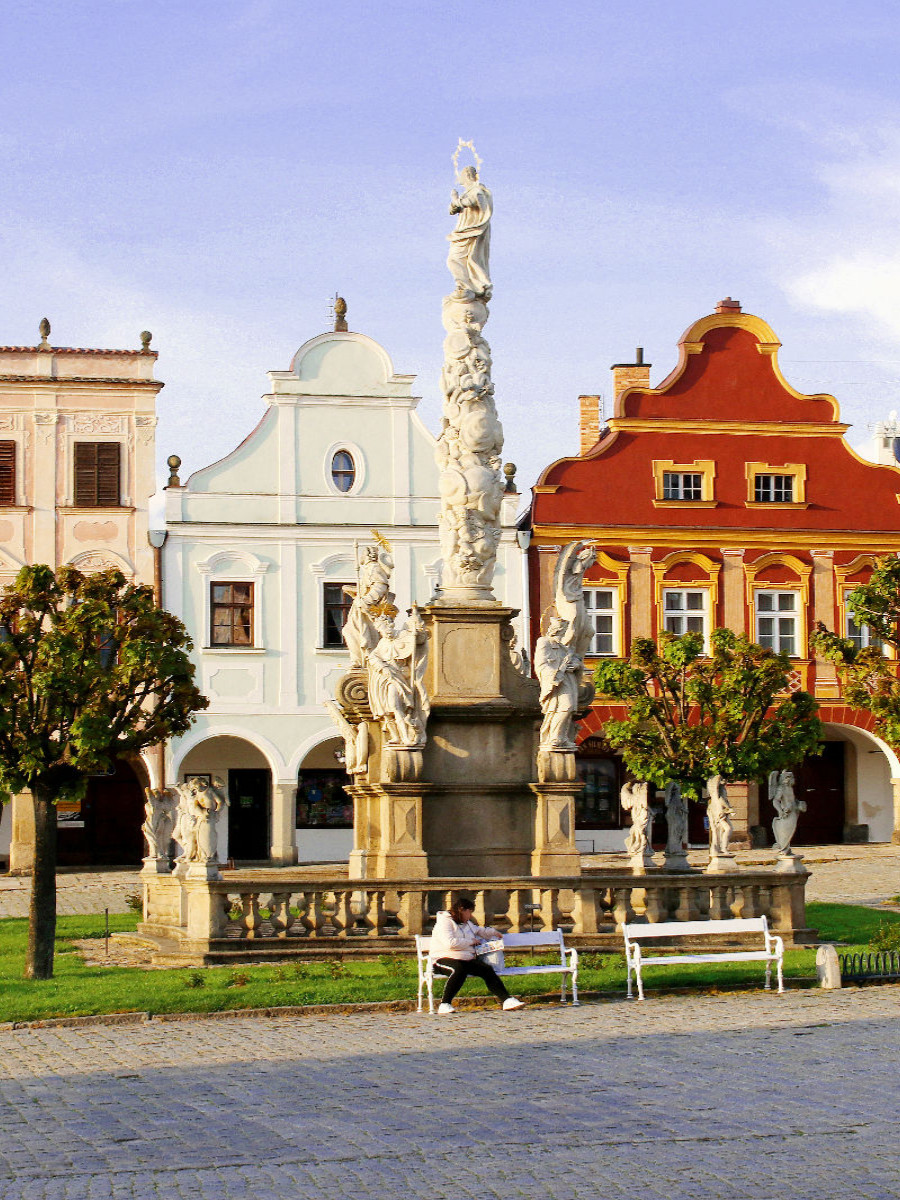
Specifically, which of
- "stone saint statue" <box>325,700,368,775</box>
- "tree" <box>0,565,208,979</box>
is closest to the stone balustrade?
"tree" <box>0,565,208,979</box>

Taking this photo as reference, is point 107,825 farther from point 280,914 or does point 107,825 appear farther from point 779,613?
point 280,914

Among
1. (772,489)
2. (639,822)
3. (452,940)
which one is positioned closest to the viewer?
(452,940)

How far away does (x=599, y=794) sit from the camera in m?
42.4

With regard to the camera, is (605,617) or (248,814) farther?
(605,617)

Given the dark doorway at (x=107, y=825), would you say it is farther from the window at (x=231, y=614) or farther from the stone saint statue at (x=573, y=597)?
the stone saint statue at (x=573, y=597)

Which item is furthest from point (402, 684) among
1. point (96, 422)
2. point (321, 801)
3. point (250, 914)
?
point (321, 801)

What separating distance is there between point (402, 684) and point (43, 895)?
4.02 metres

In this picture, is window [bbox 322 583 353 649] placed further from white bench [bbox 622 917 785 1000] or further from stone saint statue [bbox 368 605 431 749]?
white bench [bbox 622 917 785 1000]

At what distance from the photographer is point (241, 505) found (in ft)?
134

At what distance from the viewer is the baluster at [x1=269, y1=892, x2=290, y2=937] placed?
1773 centimetres

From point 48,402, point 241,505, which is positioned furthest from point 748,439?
point 48,402

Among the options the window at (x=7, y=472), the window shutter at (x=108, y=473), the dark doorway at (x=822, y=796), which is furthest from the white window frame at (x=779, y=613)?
the window at (x=7, y=472)

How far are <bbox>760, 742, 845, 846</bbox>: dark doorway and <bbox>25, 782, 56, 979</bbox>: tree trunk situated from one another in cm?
2736

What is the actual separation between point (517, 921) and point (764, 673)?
52.8ft
